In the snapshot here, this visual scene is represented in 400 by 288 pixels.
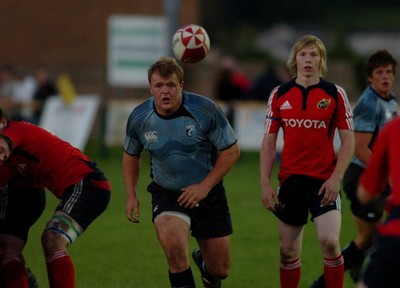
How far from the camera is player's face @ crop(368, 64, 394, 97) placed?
9820 millimetres

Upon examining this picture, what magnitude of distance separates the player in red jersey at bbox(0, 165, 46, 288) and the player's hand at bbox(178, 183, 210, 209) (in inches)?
43.4

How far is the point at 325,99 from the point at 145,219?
6.57m

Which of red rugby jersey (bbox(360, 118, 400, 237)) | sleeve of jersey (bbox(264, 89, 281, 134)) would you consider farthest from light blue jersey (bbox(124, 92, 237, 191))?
red rugby jersey (bbox(360, 118, 400, 237))

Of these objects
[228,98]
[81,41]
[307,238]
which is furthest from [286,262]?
[81,41]

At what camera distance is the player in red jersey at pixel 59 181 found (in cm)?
807

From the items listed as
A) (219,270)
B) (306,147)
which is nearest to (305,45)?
(306,147)

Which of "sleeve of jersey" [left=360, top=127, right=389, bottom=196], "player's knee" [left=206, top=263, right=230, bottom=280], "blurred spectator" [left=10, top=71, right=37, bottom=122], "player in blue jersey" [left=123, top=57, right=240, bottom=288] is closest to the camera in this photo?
"sleeve of jersey" [left=360, top=127, right=389, bottom=196]

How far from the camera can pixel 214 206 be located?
8766 mm

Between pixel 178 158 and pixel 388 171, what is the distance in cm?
267

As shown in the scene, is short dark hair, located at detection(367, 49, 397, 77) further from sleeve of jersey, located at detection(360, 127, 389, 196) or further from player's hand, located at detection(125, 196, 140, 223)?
sleeve of jersey, located at detection(360, 127, 389, 196)

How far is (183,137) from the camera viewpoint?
845 centimetres

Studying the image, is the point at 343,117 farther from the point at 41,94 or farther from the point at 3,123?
the point at 41,94

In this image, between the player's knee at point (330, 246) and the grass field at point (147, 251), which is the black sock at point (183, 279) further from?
the grass field at point (147, 251)

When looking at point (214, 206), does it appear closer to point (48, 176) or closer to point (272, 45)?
point (48, 176)
